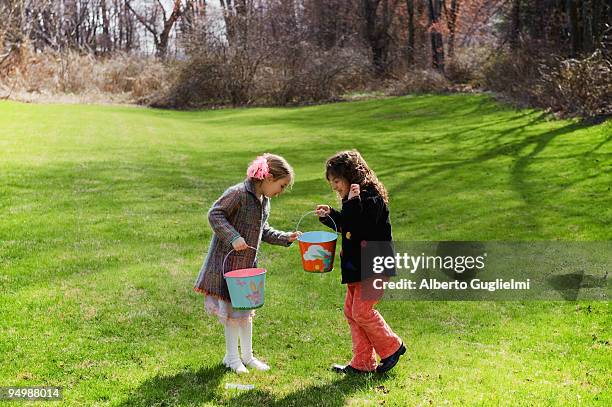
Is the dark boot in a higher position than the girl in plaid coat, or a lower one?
lower

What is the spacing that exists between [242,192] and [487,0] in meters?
28.9

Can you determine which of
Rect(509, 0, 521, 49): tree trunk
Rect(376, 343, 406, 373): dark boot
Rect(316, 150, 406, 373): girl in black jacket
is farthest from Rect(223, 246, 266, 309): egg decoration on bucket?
Rect(509, 0, 521, 49): tree trunk

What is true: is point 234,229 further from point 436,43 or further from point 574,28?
point 436,43

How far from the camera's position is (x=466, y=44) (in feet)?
122

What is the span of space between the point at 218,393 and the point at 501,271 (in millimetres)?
4102

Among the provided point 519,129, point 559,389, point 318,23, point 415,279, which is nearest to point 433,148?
point 519,129

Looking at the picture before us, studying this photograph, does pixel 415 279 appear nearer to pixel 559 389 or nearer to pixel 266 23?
pixel 559 389

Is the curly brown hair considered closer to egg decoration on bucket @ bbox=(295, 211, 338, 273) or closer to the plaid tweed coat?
egg decoration on bucket @ bbox=(295, 211, 338, 273)

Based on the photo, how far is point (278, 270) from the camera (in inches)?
291

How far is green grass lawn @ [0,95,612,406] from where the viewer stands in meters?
4.35

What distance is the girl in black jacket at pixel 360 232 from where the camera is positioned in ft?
13.4

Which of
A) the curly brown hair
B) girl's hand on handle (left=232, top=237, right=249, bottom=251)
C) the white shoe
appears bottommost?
the white shoe

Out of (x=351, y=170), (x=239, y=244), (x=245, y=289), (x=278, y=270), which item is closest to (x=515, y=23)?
(x=278, y=270)

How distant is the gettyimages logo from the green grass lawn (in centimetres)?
A: 29
